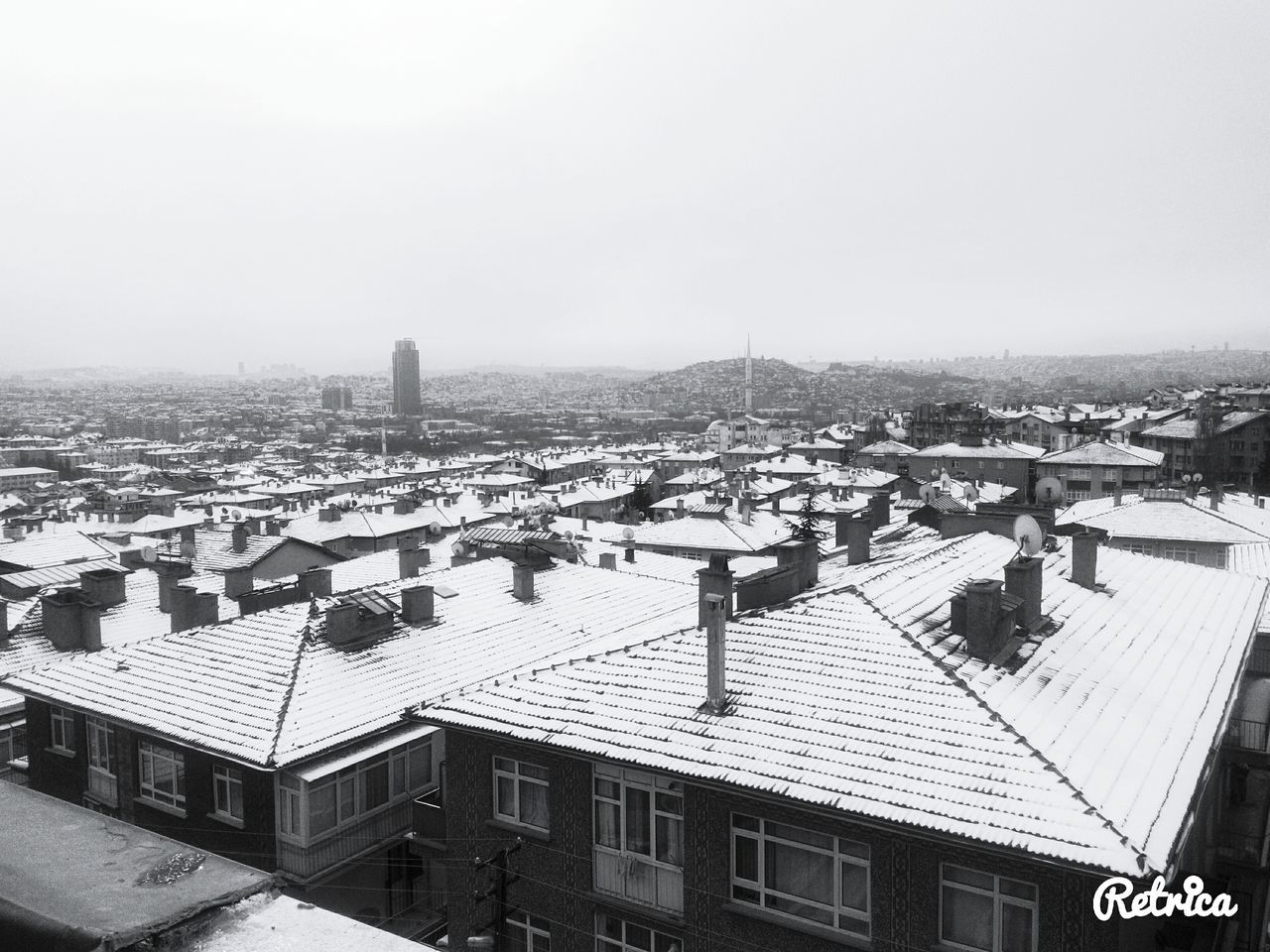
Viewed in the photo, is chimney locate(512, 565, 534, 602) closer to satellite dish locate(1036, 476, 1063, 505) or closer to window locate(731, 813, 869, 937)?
window locate(731, 813, 869, 937)

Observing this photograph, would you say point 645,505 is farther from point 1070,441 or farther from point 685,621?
point 685,621

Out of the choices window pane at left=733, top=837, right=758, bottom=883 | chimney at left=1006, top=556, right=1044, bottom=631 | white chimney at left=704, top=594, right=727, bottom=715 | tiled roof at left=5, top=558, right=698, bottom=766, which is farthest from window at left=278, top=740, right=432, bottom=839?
chimney at left=1006, top=556, right=1044, bottom=631

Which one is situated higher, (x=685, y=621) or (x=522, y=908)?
(x=685, y=621)

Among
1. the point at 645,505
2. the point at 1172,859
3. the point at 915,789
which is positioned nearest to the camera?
the point at 1172,859

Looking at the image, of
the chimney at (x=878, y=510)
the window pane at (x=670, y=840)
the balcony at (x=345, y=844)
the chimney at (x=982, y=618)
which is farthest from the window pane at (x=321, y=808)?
the chimney at (x=878, y=510)

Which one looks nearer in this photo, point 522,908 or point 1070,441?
point 522,908

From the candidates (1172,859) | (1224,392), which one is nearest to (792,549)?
(1172,859)

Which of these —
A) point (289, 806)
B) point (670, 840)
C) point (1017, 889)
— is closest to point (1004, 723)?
point (1017, 889)

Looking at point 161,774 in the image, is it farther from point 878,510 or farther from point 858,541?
point 878,510
